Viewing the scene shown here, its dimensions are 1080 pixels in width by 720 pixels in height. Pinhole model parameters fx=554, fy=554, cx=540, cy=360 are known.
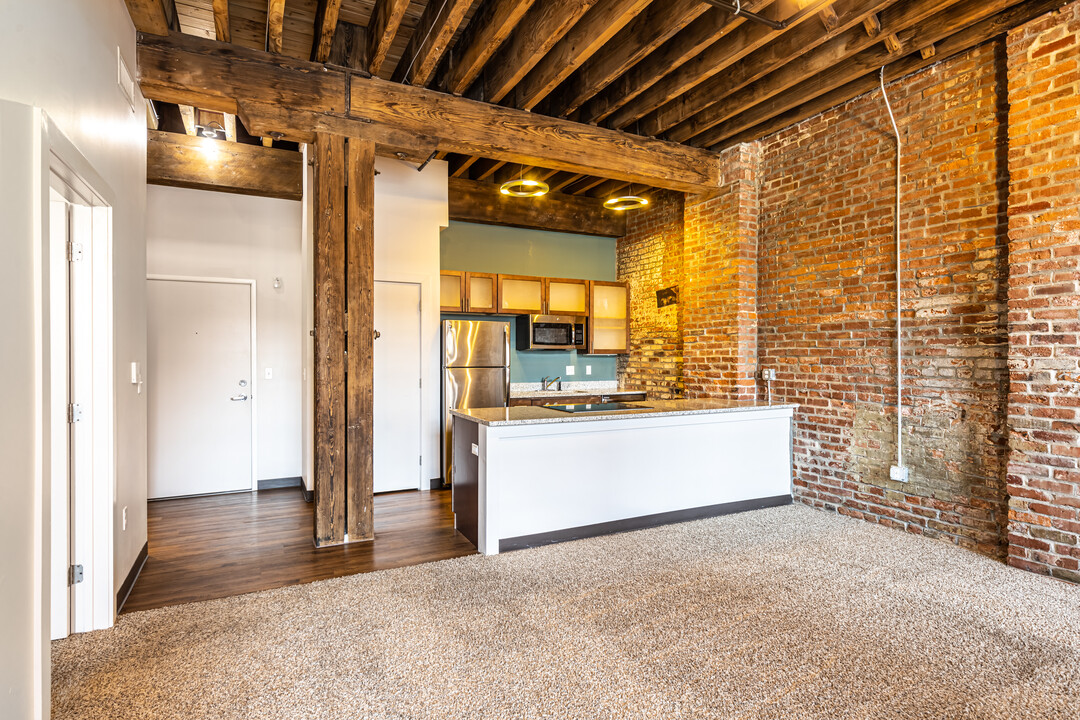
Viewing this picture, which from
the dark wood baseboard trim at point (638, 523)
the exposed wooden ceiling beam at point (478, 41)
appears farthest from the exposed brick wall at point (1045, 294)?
the exposed wooden ceiling beam at point (478, 41)

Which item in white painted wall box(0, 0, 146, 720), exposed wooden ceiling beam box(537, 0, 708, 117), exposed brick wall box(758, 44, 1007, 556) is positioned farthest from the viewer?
exposed brick wall box(758, 44, 1007, 556)

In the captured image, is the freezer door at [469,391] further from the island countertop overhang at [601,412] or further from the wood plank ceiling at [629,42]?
the wood plank ceiling at [629,42]

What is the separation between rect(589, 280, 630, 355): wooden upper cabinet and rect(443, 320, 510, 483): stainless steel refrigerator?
145cm

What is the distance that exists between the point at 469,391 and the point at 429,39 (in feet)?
10.1

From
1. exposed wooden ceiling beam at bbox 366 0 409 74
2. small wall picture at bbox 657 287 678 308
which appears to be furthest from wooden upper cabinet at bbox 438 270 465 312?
exposed wooden ceiling beam at bbox 366 0 409 74

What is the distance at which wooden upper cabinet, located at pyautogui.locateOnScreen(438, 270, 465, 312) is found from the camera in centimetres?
576

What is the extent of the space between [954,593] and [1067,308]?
164 cm

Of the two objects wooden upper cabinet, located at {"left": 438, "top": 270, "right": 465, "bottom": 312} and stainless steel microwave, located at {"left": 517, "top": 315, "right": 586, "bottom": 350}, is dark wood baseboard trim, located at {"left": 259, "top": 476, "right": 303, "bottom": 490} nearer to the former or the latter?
wooden upper cabinet, located at {"left": 438, "top": 270, "right": 465, "bottom": 312}

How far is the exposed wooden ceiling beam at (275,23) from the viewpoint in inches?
115

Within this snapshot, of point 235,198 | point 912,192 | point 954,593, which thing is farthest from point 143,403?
point 912,192

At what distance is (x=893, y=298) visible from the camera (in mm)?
3939

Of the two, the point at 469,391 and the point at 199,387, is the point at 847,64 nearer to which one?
the point at 469,391

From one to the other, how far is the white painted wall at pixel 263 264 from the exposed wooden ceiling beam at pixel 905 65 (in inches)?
167

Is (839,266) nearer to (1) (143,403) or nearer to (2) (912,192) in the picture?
(2) (912,192)
